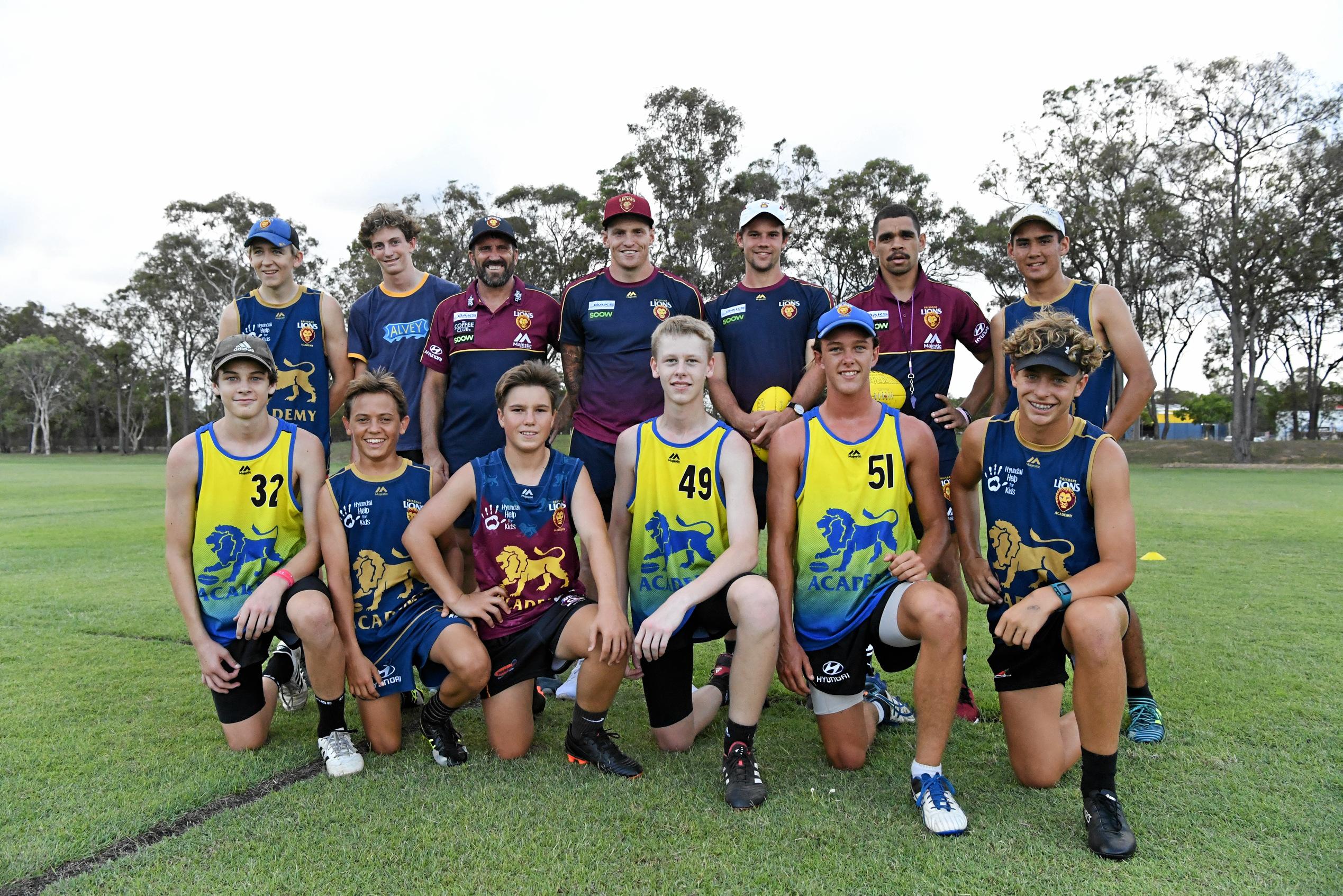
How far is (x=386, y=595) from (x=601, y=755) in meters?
1.37

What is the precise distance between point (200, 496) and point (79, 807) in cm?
144

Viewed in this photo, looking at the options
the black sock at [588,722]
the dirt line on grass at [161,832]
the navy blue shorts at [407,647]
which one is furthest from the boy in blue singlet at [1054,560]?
the dirt line on grass at [161,832]

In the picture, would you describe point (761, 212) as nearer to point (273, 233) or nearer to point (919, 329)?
point (919, 329)

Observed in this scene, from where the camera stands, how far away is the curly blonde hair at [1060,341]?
3.34 metres

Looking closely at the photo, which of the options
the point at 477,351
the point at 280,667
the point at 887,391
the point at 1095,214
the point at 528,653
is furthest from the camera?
the point at 1095,214

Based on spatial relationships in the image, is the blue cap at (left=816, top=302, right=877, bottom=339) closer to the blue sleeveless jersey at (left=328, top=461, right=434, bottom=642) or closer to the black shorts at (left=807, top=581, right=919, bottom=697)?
the black shorts at (left=807, top=581, right=919, bottom=697)

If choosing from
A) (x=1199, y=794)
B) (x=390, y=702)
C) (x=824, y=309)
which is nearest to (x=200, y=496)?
(x=390, y=702)

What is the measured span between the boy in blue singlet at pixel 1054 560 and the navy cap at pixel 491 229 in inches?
120

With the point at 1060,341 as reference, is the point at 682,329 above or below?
above

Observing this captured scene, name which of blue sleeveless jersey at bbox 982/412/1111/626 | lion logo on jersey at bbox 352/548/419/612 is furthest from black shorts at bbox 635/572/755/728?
lion logo on jersey at bbox 352/548/419/612

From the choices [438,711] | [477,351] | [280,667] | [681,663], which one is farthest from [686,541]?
[280,667]

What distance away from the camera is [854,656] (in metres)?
3.60

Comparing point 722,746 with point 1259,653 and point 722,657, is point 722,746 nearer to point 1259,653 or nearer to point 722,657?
point 722,657

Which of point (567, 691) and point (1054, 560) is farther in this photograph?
point (567, 691)
